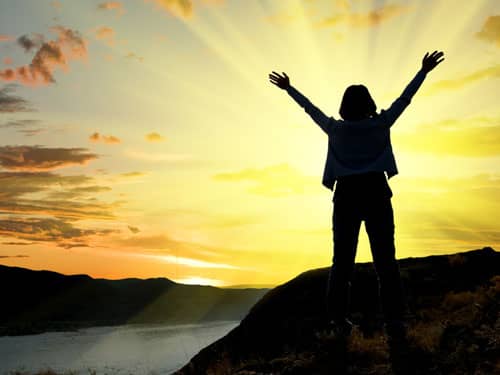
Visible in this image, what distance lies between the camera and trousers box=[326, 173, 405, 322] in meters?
5.87

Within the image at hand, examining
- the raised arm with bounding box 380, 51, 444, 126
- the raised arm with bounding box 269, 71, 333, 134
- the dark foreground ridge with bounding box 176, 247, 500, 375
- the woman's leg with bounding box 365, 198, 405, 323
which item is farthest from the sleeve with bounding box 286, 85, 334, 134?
the dark foreground ridge with bounding box 176, 247, 500, 375

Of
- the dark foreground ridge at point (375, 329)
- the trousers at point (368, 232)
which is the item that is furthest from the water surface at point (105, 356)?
the trousers at point (368, 232)

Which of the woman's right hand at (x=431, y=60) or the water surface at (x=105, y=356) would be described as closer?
the woman's right hand at (x=431, y=60)

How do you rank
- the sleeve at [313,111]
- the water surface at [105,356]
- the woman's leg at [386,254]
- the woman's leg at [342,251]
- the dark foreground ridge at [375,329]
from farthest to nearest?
the water surface at [105,356] < the sleeve at [313,111] < the woman's leg at [342,251] < the woman's leg at [386,254] < the dark foreground ridge at [375,329]

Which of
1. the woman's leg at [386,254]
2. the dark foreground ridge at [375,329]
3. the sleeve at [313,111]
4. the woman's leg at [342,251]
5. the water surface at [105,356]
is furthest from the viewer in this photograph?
the water surface at [105,356]

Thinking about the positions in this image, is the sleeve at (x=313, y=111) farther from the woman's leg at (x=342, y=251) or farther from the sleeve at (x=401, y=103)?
the woman's leg at (x=342, y=251)

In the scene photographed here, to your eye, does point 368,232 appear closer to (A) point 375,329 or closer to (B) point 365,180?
(B) point 365,180

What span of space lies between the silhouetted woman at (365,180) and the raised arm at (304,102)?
0.01m

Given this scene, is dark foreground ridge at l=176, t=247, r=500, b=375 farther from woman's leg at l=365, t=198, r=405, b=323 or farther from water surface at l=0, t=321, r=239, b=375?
water surface at l=0, t=321, r=239, b=375

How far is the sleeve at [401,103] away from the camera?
5871 millimetres

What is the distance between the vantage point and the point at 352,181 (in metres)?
5.96

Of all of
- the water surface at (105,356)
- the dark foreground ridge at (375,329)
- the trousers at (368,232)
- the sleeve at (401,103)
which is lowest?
the water surface at (105,356)

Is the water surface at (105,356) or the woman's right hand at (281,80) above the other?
the woman's right hand at (281,80)

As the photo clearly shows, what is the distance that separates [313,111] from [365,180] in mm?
1088
